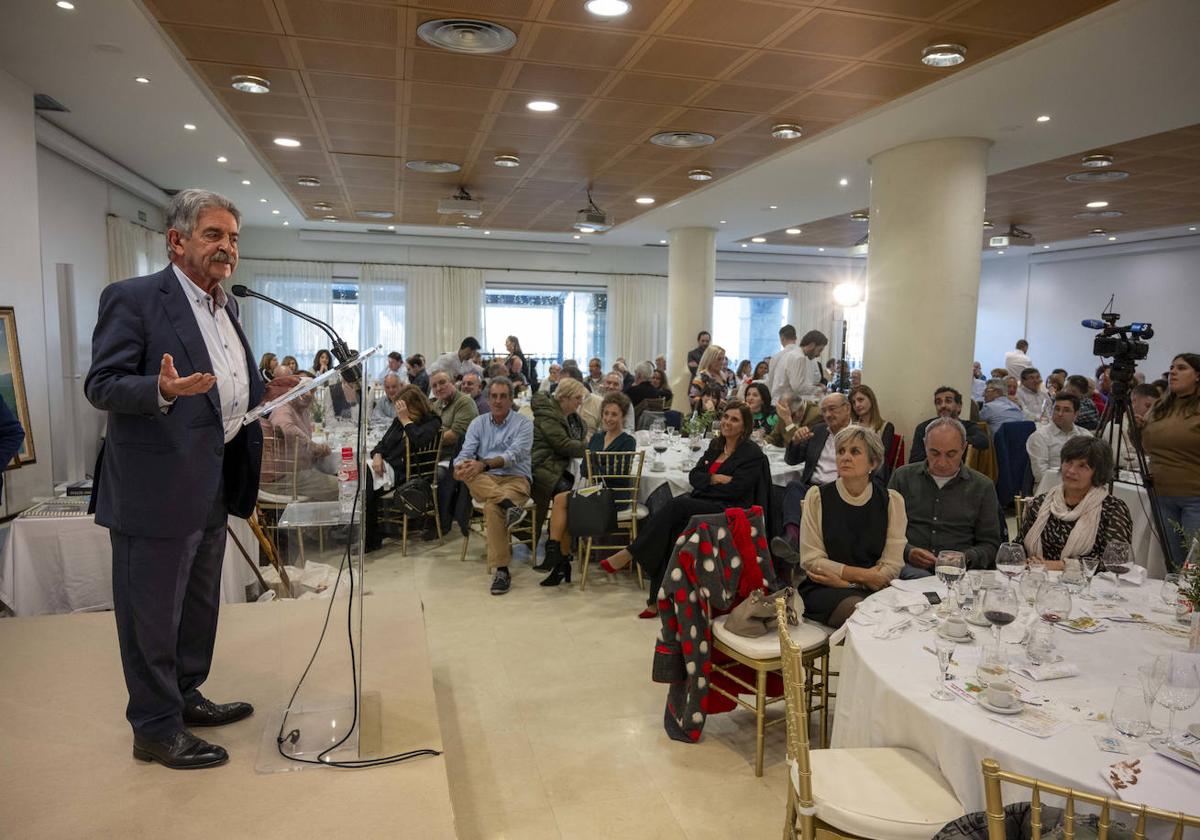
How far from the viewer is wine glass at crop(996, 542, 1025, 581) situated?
291cm

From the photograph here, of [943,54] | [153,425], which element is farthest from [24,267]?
[943,54]

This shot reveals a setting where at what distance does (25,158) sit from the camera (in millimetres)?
5406

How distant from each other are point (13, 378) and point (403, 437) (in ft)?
8.43

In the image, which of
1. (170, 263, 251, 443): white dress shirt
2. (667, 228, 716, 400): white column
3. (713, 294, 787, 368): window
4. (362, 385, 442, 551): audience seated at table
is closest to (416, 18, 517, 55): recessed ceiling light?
(170, 263, 251, 443): white dress shirt

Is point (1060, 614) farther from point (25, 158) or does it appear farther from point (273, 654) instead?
point (25, 158)

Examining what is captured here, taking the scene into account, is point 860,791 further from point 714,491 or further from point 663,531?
point 714,491

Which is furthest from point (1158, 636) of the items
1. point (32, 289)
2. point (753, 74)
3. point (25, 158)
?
point (25, 158)

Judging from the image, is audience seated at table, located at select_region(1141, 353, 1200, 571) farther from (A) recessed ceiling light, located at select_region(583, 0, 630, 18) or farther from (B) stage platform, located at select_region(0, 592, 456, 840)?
(B) stage platform, located at select_region(0, 592, 456, 840)

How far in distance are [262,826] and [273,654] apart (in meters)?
1.14

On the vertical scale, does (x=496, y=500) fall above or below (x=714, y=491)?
below

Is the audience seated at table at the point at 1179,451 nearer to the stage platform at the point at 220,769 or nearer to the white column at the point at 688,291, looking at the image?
the stage platform at the point at 220,769

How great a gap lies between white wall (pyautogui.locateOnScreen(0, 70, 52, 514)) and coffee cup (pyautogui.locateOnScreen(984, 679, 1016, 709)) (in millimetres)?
5433

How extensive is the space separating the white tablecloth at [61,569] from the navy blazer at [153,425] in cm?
181

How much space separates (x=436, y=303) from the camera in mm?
15008
